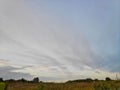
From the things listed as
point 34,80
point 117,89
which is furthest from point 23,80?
point 117,89

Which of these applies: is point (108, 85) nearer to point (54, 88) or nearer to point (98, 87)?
point (98, 87)

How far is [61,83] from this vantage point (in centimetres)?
3109

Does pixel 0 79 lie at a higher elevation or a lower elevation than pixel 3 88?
higher

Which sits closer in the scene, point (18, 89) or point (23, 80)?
point (18, 89)

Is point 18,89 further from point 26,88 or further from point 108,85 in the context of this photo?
point 108,85

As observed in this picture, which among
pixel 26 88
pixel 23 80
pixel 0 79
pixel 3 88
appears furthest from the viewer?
pixel 23 80

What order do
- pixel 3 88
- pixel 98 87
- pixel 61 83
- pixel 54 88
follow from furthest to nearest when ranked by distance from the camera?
1. pixel 61 83
2. pixel 54 88
3. pixel 98 87
4. pixel 3 88

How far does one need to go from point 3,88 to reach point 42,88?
3107 mm

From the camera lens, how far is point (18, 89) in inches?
1130

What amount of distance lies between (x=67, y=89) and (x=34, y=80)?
9521 mm

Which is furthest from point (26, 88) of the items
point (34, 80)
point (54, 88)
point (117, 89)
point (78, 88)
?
point (117, 89)

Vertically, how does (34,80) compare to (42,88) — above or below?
above

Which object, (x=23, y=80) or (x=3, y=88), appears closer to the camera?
(x=3, y=88)

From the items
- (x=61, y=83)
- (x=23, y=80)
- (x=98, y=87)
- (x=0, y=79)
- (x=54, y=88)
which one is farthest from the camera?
(x=23, y=80)
